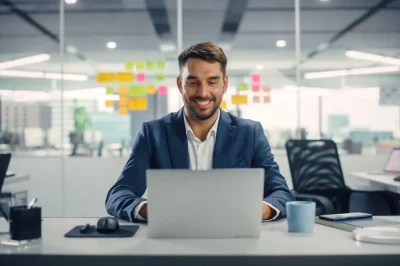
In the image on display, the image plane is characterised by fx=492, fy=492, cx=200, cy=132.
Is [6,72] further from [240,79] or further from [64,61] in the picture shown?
[240,79]

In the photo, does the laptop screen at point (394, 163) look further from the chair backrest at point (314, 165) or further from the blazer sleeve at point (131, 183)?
the blazer sleeve at point (131, 183)

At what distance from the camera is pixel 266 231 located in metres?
1.66

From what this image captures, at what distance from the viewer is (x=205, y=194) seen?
4.70 ft

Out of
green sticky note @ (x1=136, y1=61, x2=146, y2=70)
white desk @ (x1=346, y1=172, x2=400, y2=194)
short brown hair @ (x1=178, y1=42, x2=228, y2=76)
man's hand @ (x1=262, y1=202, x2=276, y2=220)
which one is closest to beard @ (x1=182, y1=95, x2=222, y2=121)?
short brown hair @ (x1=178, y1=42, x2=228, y2=76)

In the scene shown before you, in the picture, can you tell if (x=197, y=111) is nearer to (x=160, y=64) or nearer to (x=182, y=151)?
(x=182, y=151)

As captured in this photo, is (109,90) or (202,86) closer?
(202,86)

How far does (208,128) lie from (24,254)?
1.20m

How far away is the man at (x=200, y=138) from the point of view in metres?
2.21

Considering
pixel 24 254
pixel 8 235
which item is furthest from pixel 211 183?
pixel 8 235

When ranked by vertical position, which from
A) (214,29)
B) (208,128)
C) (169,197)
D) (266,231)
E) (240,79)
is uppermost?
(214,29)

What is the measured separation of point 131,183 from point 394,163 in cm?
281

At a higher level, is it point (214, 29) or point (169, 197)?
point (214, 29)

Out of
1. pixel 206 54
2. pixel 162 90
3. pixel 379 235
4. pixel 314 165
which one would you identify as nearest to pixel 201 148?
pixel 206 54

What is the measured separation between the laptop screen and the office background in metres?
1.46
